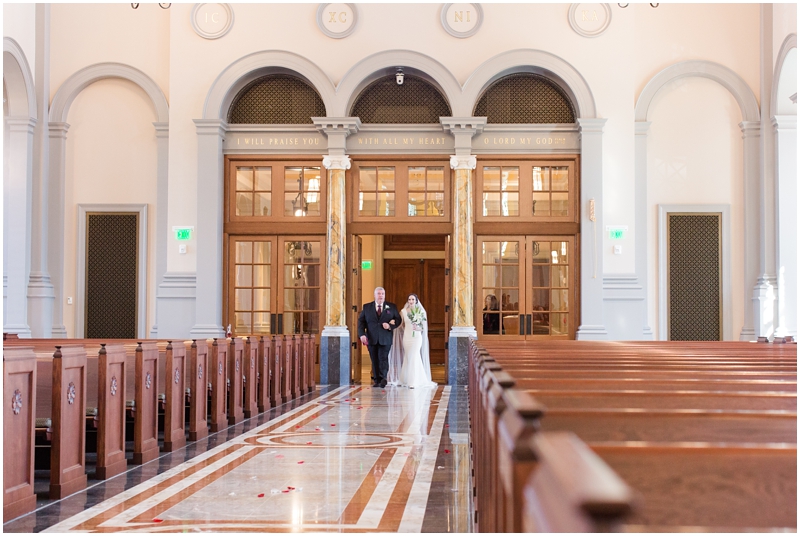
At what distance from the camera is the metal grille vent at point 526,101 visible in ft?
39.1

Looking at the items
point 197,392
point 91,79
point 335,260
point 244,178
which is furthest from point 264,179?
point 197,392

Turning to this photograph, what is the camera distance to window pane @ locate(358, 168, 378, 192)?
11.9 meters

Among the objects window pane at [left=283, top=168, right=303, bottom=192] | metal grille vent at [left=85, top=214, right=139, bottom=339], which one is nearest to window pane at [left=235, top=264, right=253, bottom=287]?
window pane at [left=283, top=168, right=303, bottom=192]

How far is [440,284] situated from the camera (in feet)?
55.5

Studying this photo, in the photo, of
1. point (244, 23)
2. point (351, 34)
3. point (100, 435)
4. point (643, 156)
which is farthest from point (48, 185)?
point (643, 156)

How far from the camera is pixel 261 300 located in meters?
11.9

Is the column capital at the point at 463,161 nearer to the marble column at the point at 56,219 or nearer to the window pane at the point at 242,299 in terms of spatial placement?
the window pane at the point at 242,299

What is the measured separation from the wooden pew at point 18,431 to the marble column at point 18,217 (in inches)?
312

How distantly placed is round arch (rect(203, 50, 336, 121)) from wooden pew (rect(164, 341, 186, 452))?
20.0 feet

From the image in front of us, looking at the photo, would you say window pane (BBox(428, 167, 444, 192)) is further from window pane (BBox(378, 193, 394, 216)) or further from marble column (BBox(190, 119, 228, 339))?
marble column (BBox(190, 119, 228, 339))

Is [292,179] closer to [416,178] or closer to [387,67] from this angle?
[416,178]

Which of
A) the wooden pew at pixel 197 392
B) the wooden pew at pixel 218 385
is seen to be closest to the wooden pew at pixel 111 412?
the wooden pew at pixel 197 392

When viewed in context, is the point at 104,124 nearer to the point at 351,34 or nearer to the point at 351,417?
the point at 351,34

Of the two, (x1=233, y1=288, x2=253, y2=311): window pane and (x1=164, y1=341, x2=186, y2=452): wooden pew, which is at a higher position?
(x1=233, y1=288, x2=253, y2=311): window pane
